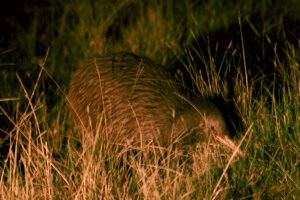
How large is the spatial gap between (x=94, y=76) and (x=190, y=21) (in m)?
1.87

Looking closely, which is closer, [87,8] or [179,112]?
[179,112]

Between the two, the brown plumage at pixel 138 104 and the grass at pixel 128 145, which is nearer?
the grass at pixel 128 145

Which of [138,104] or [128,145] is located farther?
[138,104]

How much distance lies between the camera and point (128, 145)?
3.29 meters

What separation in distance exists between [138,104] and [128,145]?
442mm

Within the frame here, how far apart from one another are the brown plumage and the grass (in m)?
0.11

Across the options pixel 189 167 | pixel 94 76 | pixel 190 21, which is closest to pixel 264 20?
pixel 190 21

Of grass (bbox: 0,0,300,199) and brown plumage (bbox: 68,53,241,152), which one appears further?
brown plumage (bbox: 68,53,241,152)

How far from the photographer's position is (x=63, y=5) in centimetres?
618

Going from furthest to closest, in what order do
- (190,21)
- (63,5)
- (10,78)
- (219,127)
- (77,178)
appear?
(63,5)
(190,21)
(10,78)
(219,127)
(77,178)

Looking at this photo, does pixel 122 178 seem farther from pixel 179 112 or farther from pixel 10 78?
pixel 10 78

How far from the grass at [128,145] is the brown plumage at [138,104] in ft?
0.35

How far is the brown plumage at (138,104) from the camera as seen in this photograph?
138 inches

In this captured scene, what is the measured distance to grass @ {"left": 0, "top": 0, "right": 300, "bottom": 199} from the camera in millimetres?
3002
